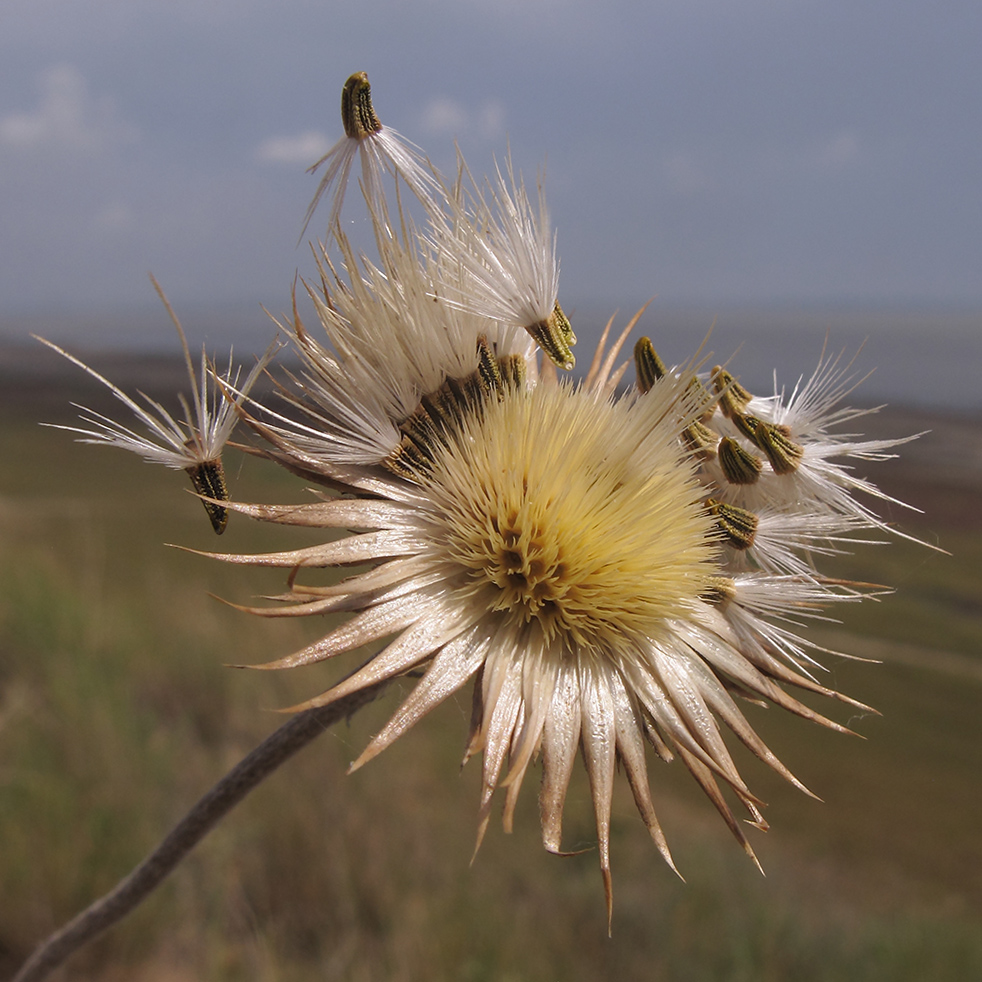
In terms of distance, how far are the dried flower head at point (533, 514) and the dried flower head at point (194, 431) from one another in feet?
0.32

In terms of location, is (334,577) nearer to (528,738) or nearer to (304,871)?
(528,738)

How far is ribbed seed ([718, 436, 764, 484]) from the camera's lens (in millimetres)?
1898

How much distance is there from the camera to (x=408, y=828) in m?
5.85

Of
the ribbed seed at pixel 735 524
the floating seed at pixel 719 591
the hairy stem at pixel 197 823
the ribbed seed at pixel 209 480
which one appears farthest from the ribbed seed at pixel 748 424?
the ribbed seed at pixel 209 480

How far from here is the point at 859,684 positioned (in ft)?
28.6

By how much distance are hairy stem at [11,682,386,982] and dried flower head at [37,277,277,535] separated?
1.49 feet

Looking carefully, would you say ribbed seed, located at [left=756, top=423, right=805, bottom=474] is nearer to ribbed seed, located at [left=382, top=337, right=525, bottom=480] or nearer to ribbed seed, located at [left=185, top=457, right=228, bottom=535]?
Answer: ribbed seed, located at [left=382, top=337, right=525, bottom=480]

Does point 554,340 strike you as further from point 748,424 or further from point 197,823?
point 197,823

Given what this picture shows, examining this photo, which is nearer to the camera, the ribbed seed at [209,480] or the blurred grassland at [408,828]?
the ribbed seed at [209,480]

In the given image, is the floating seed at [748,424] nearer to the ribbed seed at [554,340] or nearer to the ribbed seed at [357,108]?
the ribbed seed at [554,340]

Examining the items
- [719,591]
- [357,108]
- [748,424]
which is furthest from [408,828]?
[357,108]

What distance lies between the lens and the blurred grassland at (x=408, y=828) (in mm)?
4742

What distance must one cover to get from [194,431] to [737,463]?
1.25 m

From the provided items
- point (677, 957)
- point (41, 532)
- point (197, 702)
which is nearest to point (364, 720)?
point (197, 702)
